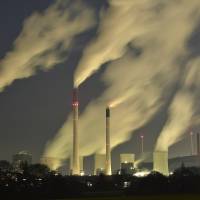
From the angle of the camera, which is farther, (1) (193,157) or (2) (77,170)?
(1) (193,157)

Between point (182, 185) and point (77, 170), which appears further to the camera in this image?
point (77, 170)

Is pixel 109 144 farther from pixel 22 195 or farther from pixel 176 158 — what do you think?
pixel 176 158

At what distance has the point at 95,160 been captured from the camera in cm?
13550

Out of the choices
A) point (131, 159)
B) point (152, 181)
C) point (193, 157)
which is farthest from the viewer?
point (193, 157)

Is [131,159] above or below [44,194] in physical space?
above

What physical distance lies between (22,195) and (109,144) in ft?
192

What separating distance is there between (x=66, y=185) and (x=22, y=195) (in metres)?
10.1

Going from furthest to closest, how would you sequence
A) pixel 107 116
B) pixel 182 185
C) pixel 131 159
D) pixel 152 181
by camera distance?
pixel 131 159
pixel 107 116
pixel 152 181
pixel 182 185

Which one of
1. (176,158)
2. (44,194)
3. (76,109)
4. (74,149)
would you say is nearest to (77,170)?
(74,149)

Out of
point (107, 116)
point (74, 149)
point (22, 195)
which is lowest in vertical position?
point (22, 195)

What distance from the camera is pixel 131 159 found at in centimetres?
14625

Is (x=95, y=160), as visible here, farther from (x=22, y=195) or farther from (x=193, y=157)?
(x=22, y=195)

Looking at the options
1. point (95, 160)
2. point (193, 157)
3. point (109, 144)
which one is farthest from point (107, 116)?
point (193, 157)

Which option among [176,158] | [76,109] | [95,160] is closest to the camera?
[76,109]
